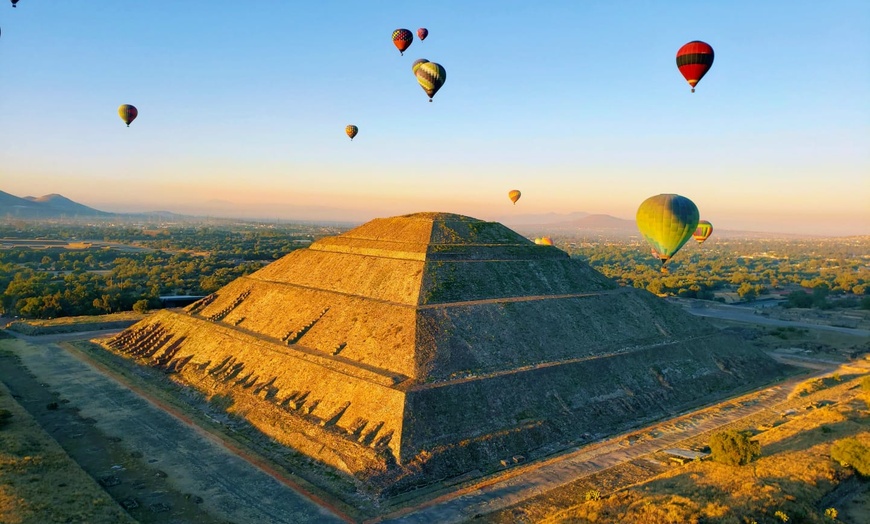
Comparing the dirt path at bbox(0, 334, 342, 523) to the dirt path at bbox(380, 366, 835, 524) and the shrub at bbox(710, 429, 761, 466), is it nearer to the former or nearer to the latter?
the dirt path at bbox(380, 366, 835, 524)

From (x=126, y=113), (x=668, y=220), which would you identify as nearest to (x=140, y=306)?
(x=126, y=113)

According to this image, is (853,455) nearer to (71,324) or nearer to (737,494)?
(737,494)

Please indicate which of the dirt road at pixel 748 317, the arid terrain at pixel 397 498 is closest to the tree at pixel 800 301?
the dirt road at pixel 748 317

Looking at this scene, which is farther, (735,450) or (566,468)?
(566,468)

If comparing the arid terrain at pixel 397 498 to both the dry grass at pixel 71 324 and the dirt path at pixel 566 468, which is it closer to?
the dirt path at pixel 566 468

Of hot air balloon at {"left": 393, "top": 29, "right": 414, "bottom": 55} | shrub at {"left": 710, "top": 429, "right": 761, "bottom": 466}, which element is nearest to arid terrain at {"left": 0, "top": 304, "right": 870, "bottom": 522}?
shrub at {"left": 710, "top": 429, "right": 761, "bottom": 466}

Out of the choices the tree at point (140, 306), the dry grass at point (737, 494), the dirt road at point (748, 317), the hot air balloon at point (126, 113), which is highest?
the hot air balloon at point (126, 113)
